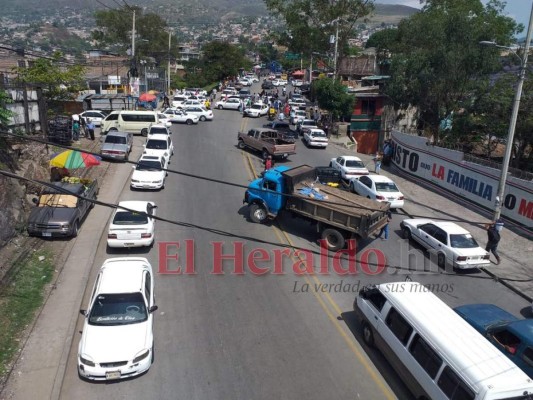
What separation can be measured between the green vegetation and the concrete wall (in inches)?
697

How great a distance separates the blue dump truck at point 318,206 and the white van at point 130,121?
17.5 m

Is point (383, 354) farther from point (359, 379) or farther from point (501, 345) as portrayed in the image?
point (501, 345)

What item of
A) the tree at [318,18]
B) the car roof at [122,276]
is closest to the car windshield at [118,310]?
the car roof at [122,276]

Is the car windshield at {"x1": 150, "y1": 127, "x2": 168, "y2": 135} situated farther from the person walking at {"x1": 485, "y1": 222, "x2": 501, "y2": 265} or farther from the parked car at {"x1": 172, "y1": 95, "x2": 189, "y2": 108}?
the person walking at {"x1": 485, "y1": 222, "x2": 501, "y2": 265}

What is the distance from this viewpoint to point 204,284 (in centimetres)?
1448

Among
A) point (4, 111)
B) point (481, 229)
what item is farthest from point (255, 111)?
point (481, 229)

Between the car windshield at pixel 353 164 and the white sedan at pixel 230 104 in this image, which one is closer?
the car windshield at pixel 353 164

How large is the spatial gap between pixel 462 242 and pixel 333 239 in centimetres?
470

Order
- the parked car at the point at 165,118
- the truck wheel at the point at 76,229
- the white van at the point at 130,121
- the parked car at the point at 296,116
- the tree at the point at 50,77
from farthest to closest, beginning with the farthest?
the parked car at the point at 296,116 < the parked car at the point at 165,118 < the white van at the point at 130,121 < the tree at the point at 50,77 < the truck wheel at the point at 76,229

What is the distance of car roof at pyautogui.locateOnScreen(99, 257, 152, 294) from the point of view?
11.5 metres

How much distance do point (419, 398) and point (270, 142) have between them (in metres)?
22.4

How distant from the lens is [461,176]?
24.6 m

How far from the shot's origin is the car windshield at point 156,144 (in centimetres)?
2711

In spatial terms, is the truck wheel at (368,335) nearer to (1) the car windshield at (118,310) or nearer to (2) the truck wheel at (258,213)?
(1) the car windshield at (118,310)
